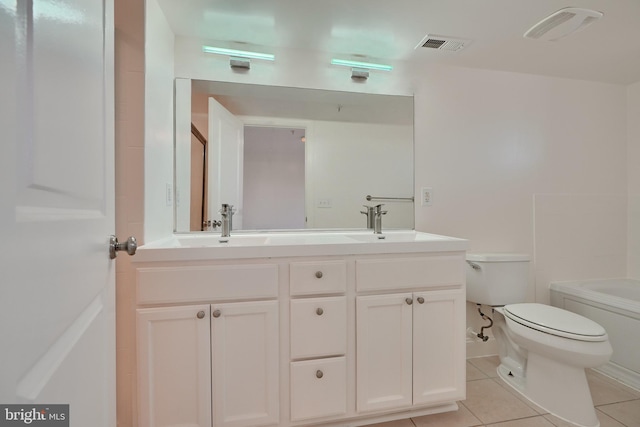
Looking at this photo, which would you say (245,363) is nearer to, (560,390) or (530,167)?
(560,390)

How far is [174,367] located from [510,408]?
168cm

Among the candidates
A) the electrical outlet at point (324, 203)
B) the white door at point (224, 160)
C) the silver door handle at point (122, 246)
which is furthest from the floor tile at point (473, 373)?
the silver door handle at point (122, 246)

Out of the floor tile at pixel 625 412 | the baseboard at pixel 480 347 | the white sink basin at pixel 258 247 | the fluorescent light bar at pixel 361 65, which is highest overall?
the fluorescent light bar at pixel 361 65

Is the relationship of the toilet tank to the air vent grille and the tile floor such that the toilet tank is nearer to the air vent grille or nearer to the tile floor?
the tile floor

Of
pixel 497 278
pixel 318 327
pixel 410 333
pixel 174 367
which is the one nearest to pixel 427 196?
pixel 497 278

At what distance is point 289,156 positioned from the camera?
174cm

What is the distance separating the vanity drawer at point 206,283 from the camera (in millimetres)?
1072

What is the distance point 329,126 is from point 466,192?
107 centimetres

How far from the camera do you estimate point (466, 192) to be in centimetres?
194

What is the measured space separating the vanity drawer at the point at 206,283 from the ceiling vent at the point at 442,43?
1.53 meters

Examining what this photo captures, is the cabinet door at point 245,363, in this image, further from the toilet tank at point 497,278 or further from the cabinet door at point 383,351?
the toilet tank at point 497,278

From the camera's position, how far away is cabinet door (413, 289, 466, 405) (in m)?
1.30

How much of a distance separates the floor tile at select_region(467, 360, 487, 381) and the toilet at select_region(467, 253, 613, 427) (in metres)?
0.11

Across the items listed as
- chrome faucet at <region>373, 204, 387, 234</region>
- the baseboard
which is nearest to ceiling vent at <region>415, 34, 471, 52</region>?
chrome faucet at <region>373, 204, 387, 234</region>
